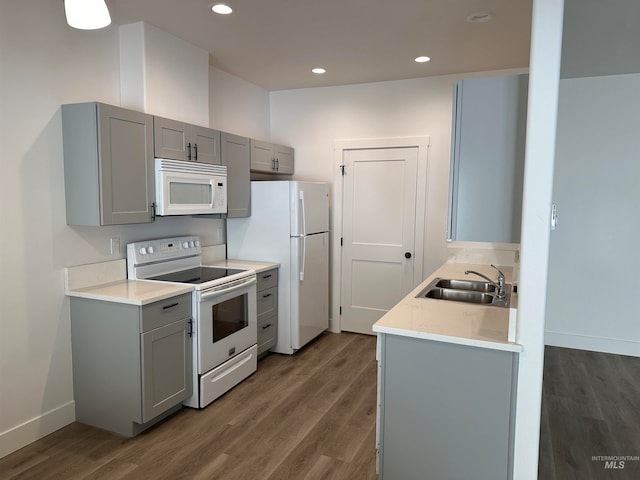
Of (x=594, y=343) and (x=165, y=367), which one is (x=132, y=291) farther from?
(x=594, y=343)

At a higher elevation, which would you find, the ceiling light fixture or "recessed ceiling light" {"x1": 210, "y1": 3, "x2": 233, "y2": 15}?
"recessed ceiling light" {"x1": 210, "y1": 3, "x2": 233, "y2": 15}

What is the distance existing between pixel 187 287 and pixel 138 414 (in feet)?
2.75

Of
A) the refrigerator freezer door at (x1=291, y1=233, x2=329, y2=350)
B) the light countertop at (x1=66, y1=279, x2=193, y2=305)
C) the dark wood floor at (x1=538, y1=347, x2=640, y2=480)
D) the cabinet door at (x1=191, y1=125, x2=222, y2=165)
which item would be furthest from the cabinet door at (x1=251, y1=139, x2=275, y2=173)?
the dark wood floor at (x1=538, y1=347, x2=640, y2=480)

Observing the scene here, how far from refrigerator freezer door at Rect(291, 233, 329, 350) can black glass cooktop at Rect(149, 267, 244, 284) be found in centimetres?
66

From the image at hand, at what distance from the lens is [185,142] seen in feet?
A: 10.8

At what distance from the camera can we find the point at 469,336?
6.43ft

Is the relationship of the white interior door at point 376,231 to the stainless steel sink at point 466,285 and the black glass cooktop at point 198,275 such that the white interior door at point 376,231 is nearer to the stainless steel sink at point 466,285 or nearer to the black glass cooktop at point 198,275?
the stainless steel sink at point 466,285

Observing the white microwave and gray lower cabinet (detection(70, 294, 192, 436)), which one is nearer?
gray lower cabinet (detection(70, 294, 192, 436))

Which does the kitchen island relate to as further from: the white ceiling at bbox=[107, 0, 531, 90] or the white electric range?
the white ceiling at bbox=[107, 0, 531, 90]

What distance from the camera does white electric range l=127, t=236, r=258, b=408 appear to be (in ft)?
10.2

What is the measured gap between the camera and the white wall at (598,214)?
4191 millimetres

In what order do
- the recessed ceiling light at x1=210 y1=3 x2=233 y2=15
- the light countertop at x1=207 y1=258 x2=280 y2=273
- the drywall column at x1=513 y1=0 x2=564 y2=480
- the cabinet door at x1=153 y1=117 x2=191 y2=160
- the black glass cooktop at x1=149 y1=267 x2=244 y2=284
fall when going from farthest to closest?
1. the light countertop at x1=207 y1=258 x2=280 y2=273
2. the black glass cooktop at x1=149 y1=267 x2=244 y2=284
3. the cabinet door at x1=153 y1=117 x2=191 y2=160
4. the recessed ceiling light at x1=210 y1=3 x2=233 y2=15
5. the drywall column at x1=513 y1=0 x2=564 y2=480

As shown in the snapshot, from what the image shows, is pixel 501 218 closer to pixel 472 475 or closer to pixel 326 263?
pixel 472 475

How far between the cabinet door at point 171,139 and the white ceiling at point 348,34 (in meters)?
0.70
